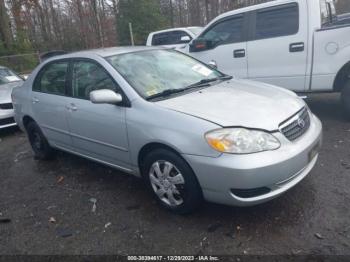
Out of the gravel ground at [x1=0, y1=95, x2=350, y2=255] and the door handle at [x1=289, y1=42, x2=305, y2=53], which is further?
the door handle at [x1=289, y1=42, x2=305, y2=53]

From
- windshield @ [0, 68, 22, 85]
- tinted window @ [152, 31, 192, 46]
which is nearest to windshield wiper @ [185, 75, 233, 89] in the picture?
windshield @ [0, 68, 22, 85]

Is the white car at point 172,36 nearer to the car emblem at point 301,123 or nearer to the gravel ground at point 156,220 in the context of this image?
the gravel ground at point 156,220

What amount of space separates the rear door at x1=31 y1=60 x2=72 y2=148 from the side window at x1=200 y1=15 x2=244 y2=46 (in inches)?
119

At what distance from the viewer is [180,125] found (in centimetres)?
291

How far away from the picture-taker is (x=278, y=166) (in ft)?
8.90

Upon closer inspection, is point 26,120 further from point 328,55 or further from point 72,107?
point 328,55

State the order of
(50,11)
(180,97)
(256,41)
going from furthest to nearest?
(50,11) < (256,41) < (180,97)

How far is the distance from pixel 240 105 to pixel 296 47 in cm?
273

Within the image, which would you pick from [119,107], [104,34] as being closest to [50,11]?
[104,34]

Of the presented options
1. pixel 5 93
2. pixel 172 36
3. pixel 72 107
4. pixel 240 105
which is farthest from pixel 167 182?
pixel 172 36

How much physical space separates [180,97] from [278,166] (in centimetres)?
119

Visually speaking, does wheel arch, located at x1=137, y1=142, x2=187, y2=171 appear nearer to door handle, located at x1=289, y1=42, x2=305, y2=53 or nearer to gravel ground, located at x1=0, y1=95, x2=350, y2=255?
gravel ground, located at x1=0, y1=95, x2=350, y2=255

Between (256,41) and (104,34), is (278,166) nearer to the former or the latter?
(256,41)

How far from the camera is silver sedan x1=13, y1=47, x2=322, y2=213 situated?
275 centimetres
